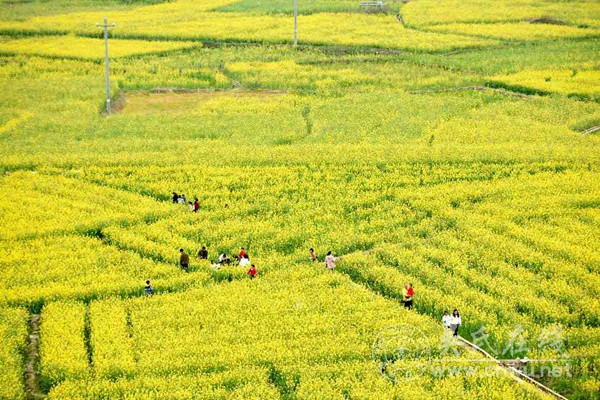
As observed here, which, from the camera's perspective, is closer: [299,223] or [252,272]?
[252,272]

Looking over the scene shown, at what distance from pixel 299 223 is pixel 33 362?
13.2 metres

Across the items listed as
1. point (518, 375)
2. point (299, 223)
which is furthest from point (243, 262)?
point (518, 375)

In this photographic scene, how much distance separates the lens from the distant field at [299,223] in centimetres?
2288

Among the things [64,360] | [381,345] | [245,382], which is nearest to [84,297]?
[64,360]

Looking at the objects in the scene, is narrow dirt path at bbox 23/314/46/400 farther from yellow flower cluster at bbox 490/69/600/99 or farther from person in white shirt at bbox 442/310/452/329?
yellow flower cluster at bbox 490/69/600/99

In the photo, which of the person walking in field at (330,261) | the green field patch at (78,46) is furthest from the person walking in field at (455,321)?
the green field patch at (78,46)

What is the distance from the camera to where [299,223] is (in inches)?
1329

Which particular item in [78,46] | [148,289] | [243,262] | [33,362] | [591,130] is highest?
[78,46]

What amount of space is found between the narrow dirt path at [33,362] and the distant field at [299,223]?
7 cm

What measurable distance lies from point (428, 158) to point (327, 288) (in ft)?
53.5

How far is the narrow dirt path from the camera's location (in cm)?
2215

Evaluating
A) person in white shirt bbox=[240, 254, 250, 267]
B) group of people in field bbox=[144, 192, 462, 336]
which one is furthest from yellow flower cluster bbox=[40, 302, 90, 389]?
person in white shirt bbox=[240, 254, 250, 267]

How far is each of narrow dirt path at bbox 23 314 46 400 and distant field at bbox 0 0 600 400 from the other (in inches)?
2.6

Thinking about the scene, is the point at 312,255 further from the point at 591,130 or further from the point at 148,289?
the point at 591,130
